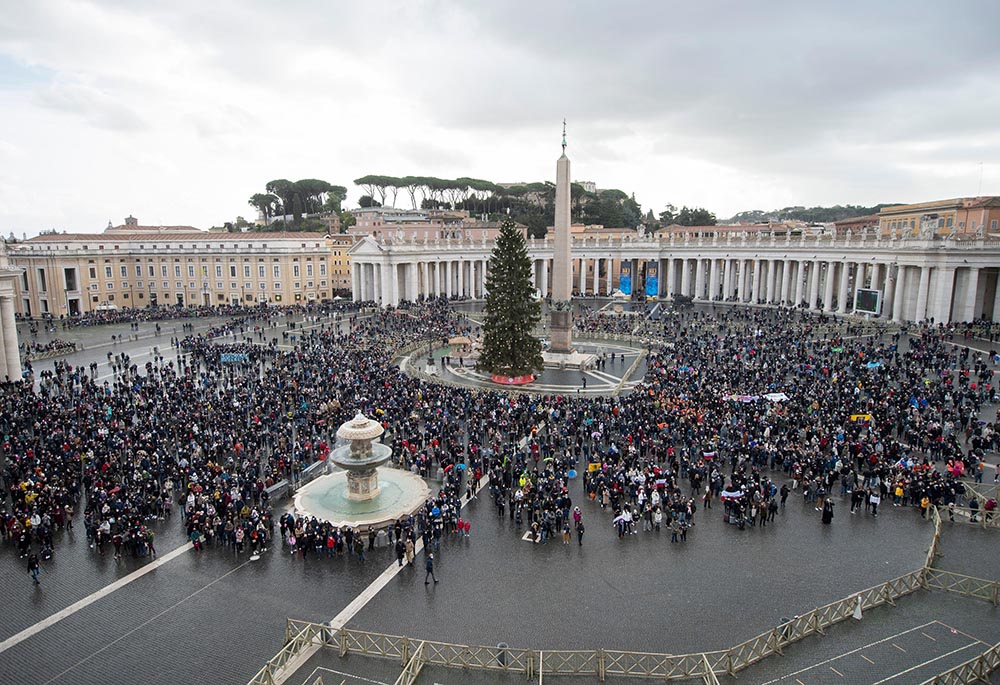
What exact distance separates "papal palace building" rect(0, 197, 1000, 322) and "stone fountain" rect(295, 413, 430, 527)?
47.8 meters

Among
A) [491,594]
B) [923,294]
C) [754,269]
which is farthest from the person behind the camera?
[754,269]

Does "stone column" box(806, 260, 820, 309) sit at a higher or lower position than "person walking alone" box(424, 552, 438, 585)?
higher

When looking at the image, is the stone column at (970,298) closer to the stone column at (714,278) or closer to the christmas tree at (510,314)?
the stone column at (714,278)

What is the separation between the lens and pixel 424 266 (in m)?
73.3

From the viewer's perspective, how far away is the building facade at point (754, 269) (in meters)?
49.1

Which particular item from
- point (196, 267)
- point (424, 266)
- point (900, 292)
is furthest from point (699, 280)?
point (196, 267)

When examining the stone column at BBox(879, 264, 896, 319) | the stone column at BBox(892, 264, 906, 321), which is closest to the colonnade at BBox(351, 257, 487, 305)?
the stone column at BBox(879, 264, 896, 319)

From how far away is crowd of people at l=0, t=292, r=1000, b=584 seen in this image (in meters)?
17.5

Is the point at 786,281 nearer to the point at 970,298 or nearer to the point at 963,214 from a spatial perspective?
the point at 970,298

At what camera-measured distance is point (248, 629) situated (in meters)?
13.1

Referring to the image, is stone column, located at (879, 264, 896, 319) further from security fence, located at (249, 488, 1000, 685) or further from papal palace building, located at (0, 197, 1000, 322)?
security fence, located at (249, 488, 1000, 685)

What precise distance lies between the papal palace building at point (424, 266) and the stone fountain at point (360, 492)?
157 ft

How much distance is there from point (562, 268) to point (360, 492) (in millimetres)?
24928

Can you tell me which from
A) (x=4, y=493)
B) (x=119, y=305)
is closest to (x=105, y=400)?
(x=4, y=493)
